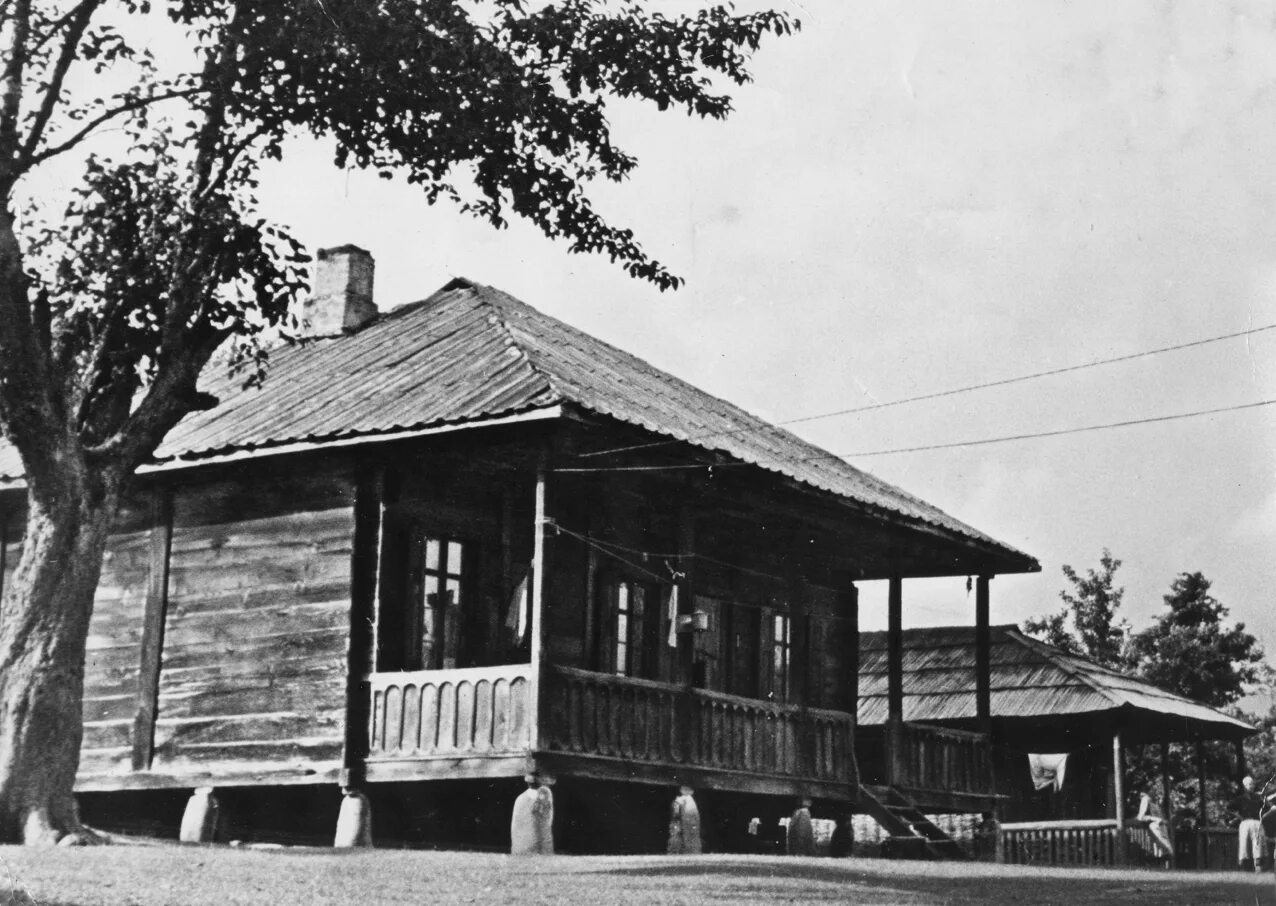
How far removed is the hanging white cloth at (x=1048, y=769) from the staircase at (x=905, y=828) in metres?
11.5

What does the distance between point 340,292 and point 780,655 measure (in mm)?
7416

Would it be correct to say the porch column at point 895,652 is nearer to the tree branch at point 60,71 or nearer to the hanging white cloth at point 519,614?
the hanging white cloth at point 519,614

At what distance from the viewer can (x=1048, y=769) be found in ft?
109

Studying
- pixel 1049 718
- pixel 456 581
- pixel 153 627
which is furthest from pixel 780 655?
pixel 1049 718

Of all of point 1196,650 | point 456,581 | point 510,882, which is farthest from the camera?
point 1196,650

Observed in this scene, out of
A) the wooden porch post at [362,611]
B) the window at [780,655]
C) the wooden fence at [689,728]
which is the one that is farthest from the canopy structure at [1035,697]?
the wooden porch post at [362,611]

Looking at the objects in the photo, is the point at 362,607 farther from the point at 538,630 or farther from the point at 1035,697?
the point at 1035,697

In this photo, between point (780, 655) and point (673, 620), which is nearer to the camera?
point (673, 620)

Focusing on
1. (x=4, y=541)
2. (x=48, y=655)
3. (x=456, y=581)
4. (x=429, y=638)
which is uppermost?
(x=4, y=541)

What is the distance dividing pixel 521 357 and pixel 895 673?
23.6 ft

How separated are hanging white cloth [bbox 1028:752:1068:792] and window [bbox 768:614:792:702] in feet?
34.7

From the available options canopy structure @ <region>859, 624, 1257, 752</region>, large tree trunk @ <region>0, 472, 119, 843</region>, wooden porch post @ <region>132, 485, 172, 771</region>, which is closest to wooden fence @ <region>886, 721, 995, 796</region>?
canopy structure @ <region>859, 624, 1257, 752</region>

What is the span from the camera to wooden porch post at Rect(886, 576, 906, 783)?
2252 centimetres

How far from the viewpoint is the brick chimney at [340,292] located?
78.0 feet
